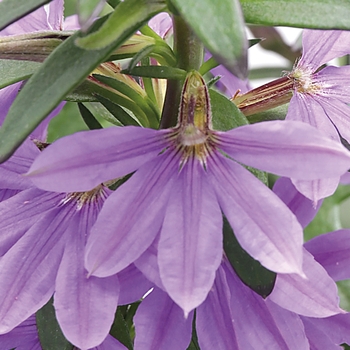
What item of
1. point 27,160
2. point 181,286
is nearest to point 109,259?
point 181,286

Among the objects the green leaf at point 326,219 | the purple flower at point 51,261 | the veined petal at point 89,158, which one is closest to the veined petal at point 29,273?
the purple flower at point 51,261

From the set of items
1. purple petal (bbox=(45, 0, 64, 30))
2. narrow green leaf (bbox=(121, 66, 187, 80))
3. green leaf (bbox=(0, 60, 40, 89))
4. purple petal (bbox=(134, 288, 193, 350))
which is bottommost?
purple petal (bbox=(134, 288, 193, 350))

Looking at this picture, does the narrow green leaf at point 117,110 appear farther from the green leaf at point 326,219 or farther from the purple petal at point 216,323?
the green leaf at point 326,219

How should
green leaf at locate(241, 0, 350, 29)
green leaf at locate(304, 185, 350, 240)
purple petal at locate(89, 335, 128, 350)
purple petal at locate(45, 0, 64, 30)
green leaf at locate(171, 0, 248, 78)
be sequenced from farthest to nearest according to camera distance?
green leaf at locate(304, 185, 350, 240) → purple petal at locate(45, 0, 64, 30) → purple petal at locate(89, 335, 128, 350) → green leaf at locate(241, 0, 350, 29) → green leaf at locate(171, 0, 248, 78)

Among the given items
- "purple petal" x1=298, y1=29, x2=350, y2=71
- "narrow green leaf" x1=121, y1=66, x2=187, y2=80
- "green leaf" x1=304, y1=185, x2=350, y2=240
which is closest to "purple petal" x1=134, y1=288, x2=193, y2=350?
"narrow green leaf" x1=121, y1=66, x2=187, y2=80

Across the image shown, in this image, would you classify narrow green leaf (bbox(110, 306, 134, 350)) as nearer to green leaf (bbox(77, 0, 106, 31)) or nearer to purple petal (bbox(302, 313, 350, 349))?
purple petal (bbox(302, 313, 350, 349))

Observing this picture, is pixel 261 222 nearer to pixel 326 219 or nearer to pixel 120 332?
pixel 120 332
